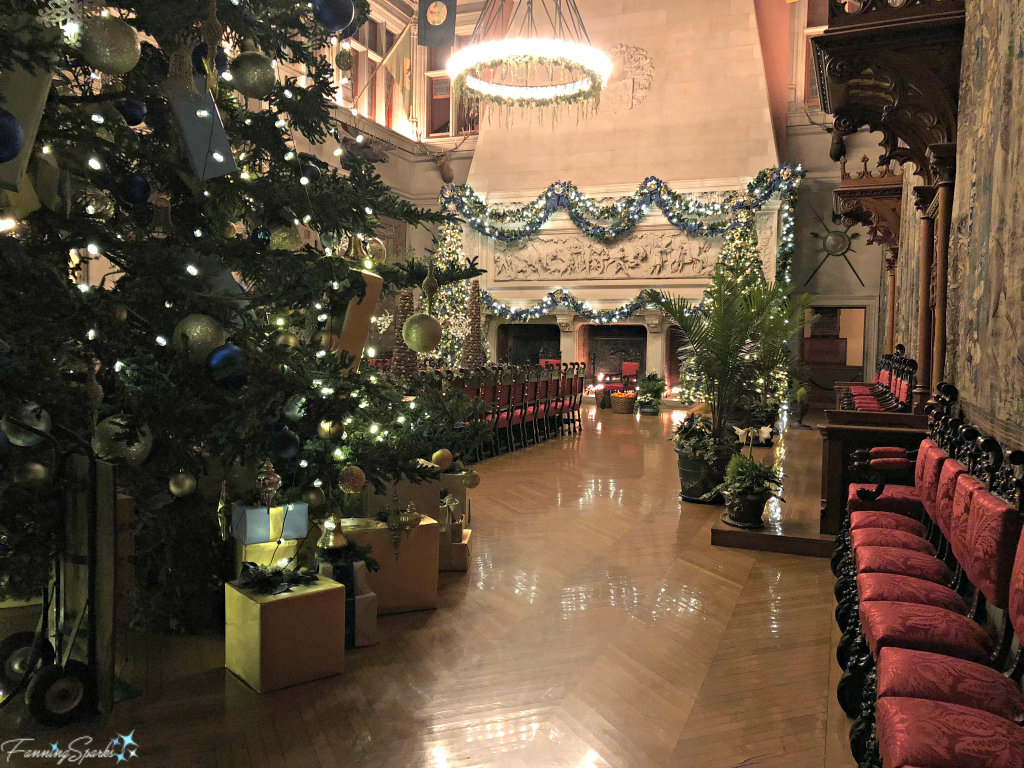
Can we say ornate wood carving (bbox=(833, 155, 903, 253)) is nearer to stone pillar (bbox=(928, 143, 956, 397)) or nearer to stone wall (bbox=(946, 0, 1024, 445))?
stone pillar (bbox=(928, 143, 956, 397))

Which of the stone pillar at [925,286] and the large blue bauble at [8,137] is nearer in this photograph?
the large blue bauble at [8,137]

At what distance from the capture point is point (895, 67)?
4145 millimetres

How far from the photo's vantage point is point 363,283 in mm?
2779

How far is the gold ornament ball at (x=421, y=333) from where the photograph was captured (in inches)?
129

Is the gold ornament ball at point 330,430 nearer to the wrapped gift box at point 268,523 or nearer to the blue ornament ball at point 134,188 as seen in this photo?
the wrapped gift box at point 268,523

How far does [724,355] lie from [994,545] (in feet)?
11.8

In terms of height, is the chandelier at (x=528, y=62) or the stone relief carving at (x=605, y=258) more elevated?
the chandelier at (x=528, y=62)

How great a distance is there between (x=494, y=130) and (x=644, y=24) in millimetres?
3515

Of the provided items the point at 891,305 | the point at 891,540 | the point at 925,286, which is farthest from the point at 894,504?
the point at 891,305

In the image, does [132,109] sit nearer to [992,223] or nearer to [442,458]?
[442,458]

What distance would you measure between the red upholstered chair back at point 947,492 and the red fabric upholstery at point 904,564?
12cm

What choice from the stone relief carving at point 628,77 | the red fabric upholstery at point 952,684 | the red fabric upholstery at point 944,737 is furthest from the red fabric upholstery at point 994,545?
the stone relief carving at point 628,77

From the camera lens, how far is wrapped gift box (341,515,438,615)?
326 centimetres

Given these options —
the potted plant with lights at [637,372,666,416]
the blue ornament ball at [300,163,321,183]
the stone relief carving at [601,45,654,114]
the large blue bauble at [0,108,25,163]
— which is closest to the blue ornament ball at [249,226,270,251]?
the blue ornament ball at [300,163,321,183]
